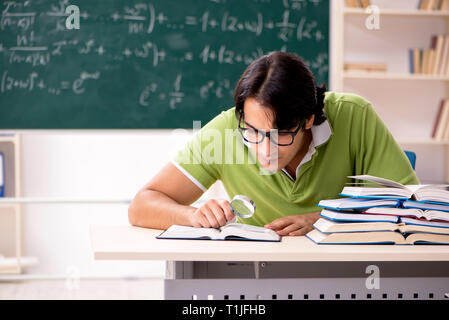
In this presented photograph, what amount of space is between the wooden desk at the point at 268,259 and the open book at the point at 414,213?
0.07 meters

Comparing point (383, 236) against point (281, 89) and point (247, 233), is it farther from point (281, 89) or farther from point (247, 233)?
point (281, 89)

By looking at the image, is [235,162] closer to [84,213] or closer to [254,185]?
[254,185]

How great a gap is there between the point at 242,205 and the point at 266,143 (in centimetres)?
16

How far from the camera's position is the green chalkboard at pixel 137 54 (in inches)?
127

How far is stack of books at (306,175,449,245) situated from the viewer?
1.23 m

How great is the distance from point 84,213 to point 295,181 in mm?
2525

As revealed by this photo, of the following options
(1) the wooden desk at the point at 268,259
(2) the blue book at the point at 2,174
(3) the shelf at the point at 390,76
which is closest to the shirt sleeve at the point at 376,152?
(1) the wooden desk at the point at 268,259

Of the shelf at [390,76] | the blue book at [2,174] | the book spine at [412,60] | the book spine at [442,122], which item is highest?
the book spine at [412,60]

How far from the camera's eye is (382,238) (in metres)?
1.23

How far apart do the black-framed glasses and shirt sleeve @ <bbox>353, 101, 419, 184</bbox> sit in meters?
0.29

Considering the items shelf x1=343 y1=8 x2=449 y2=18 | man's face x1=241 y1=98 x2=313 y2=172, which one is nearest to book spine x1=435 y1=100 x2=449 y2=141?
shelf x1=343 y1=8 x2=449 y2=18

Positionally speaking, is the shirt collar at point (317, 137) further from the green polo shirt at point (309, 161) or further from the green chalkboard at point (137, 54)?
the green chalkboard at point (137, 54)

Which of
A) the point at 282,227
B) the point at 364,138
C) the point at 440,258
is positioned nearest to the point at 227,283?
the point at 282,227

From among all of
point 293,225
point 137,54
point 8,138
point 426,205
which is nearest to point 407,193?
point 426,205
